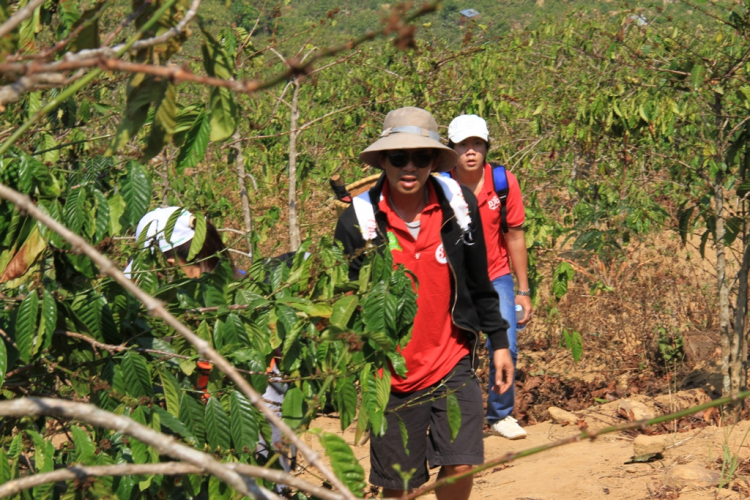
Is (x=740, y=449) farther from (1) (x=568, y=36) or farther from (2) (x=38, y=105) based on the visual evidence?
(1) (x=568, y=36)

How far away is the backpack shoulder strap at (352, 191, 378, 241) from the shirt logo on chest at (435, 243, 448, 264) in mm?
240

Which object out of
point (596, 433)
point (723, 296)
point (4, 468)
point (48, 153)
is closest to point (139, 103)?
point (596, 433)

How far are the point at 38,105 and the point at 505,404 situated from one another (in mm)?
2904

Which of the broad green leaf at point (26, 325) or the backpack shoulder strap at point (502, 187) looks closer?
the broad green leaf at point (26, 325)

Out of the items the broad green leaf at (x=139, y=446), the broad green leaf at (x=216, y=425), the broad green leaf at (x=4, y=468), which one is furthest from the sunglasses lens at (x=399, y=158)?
the broad green leaf at (x=4, y=468)

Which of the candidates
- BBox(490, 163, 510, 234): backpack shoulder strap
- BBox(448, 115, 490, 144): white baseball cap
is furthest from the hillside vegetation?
BBox(448, 115, 490, 144): white baseball cap

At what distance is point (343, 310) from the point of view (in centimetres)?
194

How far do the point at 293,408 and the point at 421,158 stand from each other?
1320 millimetres

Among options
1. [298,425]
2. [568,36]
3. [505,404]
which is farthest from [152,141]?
[568,36]

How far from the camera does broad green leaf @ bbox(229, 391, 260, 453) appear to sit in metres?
1.76

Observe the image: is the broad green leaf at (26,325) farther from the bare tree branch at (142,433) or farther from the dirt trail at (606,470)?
the dirt trail at (606,470)

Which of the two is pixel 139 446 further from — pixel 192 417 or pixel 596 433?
pixel 596 433

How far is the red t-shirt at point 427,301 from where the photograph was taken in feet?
9.53

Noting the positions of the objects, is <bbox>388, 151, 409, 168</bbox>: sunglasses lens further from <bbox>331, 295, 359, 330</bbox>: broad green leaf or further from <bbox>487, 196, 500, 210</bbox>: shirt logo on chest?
<bbox>487, 196, 500, 210</bbox>: shirt logo on chest
